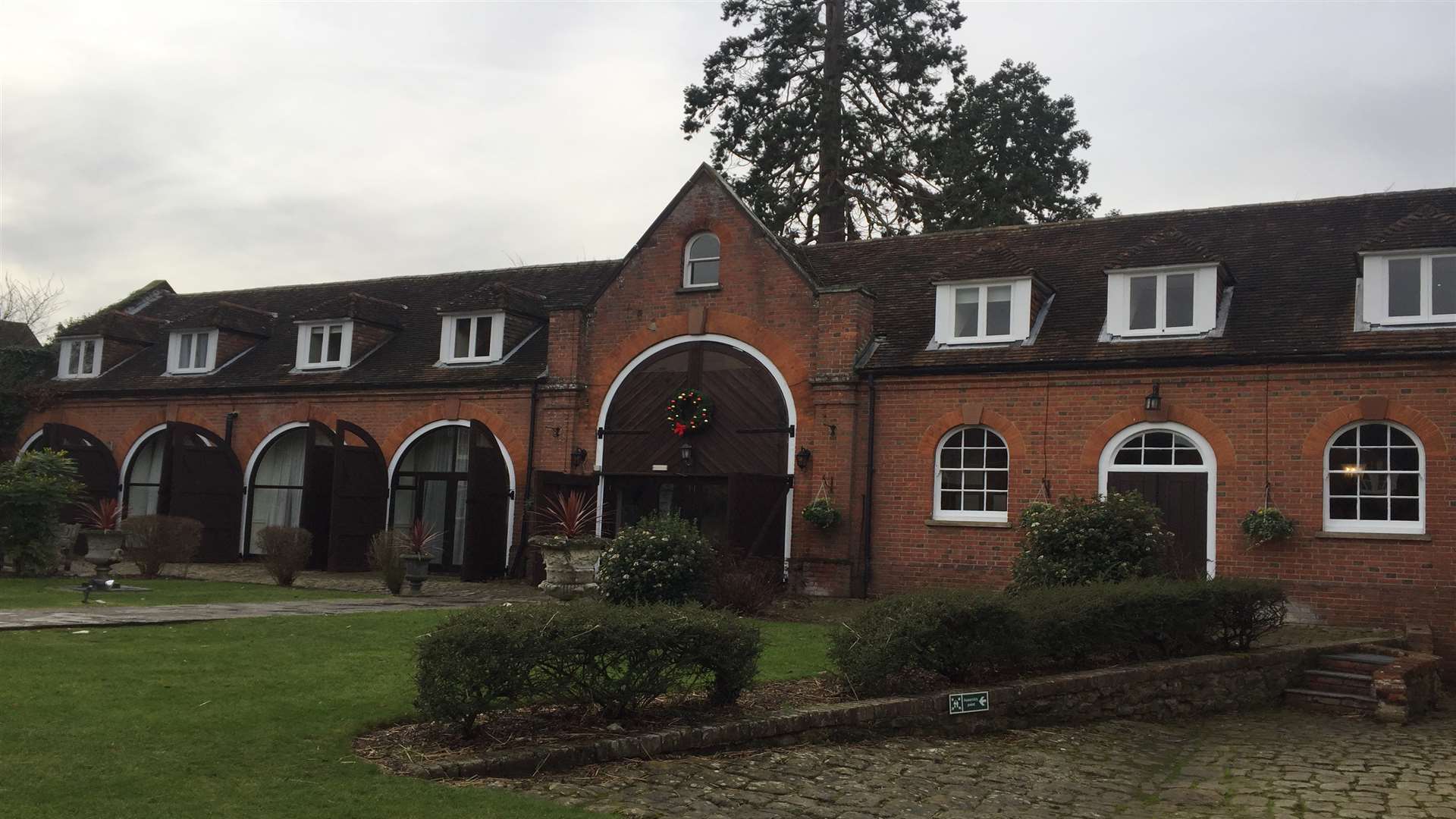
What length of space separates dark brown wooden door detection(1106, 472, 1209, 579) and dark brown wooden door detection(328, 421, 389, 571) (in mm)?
14675

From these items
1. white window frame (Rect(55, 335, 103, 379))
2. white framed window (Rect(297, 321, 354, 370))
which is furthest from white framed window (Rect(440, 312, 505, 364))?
white window frame (Rect(55, 335, 103, 379))

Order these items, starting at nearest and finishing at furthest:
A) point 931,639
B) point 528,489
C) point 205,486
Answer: point 931,639
point 528,489
point 205,486

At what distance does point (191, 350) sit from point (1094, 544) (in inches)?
898

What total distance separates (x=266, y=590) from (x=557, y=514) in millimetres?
4977

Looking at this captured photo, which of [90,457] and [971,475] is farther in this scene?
[90,457]

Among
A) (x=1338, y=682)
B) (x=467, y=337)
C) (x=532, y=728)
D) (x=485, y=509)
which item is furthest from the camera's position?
(x=467, y=337)

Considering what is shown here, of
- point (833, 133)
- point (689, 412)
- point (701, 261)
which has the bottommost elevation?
point (689, 412)

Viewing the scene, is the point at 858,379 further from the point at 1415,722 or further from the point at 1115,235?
the point at 1415,722

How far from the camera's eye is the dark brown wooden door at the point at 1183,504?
18266 mm

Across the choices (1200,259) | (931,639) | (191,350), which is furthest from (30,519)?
(1200,259)

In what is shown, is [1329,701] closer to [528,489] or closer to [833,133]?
[528,489]

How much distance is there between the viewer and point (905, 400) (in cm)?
2064

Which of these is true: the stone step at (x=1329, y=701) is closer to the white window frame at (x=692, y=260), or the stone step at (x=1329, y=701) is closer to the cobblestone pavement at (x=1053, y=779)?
the cobblestone pavement at (x=1053, y=779)

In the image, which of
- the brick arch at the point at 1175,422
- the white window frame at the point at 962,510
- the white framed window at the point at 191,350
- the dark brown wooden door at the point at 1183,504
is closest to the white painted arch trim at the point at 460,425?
the white framed window at the point at 191,350
